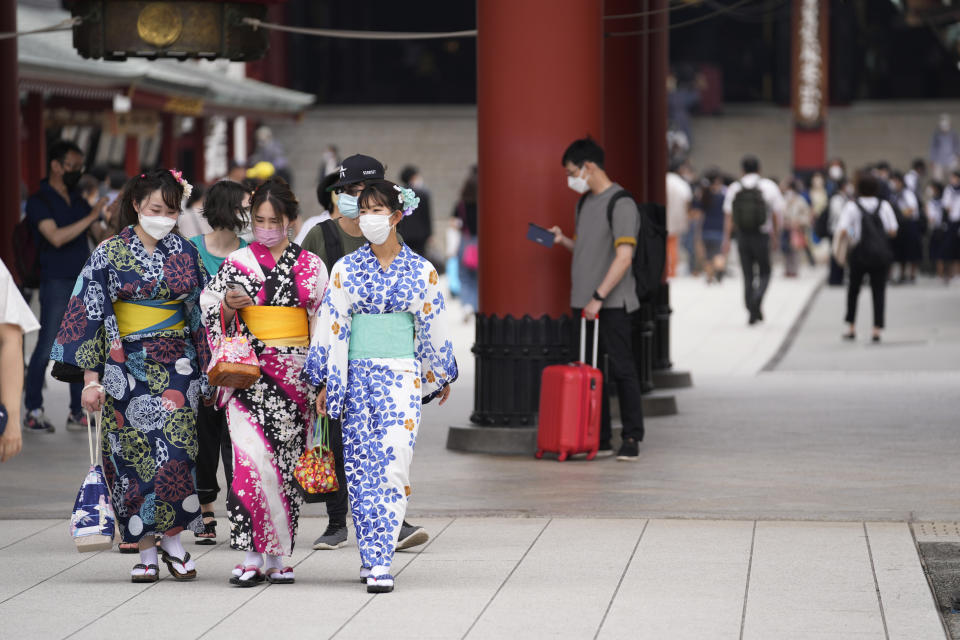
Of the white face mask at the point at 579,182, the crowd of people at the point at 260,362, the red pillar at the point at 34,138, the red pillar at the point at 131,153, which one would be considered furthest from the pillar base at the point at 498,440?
the red pillar at the point at 131,153

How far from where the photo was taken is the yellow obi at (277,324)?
20.9 ft

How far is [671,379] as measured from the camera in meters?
13.2

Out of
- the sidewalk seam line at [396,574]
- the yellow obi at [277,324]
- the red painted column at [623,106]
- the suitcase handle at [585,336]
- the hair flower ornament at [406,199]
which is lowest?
the sidewalk seam line at [396,574]

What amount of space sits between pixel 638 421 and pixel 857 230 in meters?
7.70

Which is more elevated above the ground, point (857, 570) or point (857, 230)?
point (857, 230)

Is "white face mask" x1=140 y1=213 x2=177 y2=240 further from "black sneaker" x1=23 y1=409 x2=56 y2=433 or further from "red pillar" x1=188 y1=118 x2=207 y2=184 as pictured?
"red pillar" x1=188 y1=118 x2=207 y2=184

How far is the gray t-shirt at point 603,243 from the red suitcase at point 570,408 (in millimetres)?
428

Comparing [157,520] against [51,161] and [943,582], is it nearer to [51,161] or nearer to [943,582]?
[943,582]

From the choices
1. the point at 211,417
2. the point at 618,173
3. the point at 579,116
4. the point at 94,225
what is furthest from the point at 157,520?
the point at 618,173

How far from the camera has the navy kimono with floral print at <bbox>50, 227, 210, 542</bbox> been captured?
20.9 feet

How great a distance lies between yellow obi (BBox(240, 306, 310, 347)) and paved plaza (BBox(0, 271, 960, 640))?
93cm

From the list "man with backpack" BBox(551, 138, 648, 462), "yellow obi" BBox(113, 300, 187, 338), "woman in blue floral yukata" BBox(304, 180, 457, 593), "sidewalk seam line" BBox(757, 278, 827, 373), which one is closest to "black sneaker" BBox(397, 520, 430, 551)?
"woman in blue floral yukata" BBox(304, 180, 457, 593)

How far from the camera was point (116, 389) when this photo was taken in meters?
6.37

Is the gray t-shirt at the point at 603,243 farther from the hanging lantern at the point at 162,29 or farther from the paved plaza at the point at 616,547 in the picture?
the hanging lantern at the point at 162,29
